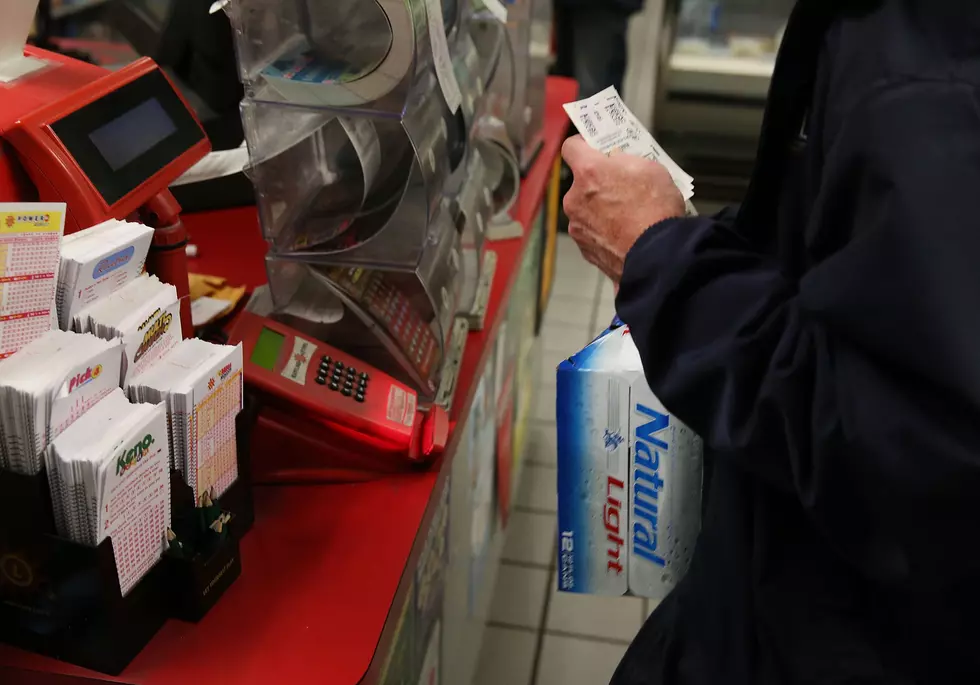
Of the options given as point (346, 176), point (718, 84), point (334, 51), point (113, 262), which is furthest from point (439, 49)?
point (718, 84)

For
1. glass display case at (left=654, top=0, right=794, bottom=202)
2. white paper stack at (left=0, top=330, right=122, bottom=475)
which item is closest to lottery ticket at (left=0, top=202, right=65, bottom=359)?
white paper stack at (left=0, top=330, right=122, bottom=475)

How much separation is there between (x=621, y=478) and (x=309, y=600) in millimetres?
440

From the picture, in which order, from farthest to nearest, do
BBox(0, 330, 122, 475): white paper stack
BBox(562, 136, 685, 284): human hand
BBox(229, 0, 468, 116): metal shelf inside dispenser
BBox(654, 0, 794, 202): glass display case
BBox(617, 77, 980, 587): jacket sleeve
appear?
BBox(654, 0, 794, 202): glass display case
BBox(229, 0, 468, 116): metal shelf inside dispenser
BBox(562, 136, 685, 284): human hand
BBox(0, 330, 122, 475): white paper stack
BBox(617, 77, 980, 587): jacket sleeve

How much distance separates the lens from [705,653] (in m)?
1.05

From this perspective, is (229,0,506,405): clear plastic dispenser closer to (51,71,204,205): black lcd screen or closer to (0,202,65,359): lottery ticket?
(51,71,204,205): black lcd screen

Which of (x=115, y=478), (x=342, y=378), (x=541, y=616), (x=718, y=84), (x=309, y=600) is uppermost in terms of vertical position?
(x=115, y=478)

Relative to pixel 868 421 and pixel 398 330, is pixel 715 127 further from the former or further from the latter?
pixel 868 421

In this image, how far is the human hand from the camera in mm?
1027

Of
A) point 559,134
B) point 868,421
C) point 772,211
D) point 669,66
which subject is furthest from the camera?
point 669,66

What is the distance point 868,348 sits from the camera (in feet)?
2.34

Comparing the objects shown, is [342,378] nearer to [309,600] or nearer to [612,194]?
[309,600]

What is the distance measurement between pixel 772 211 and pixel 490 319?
0.74 meters

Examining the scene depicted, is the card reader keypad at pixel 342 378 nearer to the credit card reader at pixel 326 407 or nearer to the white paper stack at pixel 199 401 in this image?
the credit card reader at pixel 326 407

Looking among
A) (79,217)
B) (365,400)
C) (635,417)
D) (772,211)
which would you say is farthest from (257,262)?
(772,211)
